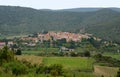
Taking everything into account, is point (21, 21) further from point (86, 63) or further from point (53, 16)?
point (86, 63)

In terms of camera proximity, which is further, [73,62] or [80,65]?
[73,62]

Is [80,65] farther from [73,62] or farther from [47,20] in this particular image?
[47,20]

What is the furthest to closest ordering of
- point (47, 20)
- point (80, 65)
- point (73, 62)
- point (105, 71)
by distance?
1. point (47, 20)
2. point (73, 62)
3. point (80, 65)
4. point (105, 71)

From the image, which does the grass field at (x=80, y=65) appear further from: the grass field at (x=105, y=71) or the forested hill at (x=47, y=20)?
the forested hill at (x=47, y=20)

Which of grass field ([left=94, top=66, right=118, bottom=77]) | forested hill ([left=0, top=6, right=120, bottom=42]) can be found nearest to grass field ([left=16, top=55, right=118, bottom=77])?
grass field ([left=94, top=66, right=118, bottom=77])

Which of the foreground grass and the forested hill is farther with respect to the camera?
the forested hill

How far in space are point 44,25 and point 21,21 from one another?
9.62 m

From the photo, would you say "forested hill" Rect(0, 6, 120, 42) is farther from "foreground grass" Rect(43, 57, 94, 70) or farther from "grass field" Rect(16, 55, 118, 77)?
"grass field" Rect(16, 55, 118, 77)

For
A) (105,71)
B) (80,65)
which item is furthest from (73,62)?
(105,71)

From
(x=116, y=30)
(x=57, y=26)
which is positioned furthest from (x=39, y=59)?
(x=57, y=26)

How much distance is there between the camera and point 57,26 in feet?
422

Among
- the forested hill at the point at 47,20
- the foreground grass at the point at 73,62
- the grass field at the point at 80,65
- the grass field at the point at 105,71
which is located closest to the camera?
the grass field at the point at 105,71

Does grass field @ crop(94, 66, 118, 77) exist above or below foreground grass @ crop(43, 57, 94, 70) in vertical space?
below

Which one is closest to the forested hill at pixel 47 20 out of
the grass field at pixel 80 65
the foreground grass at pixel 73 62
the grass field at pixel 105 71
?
the foreground grass at pixel 73 62
